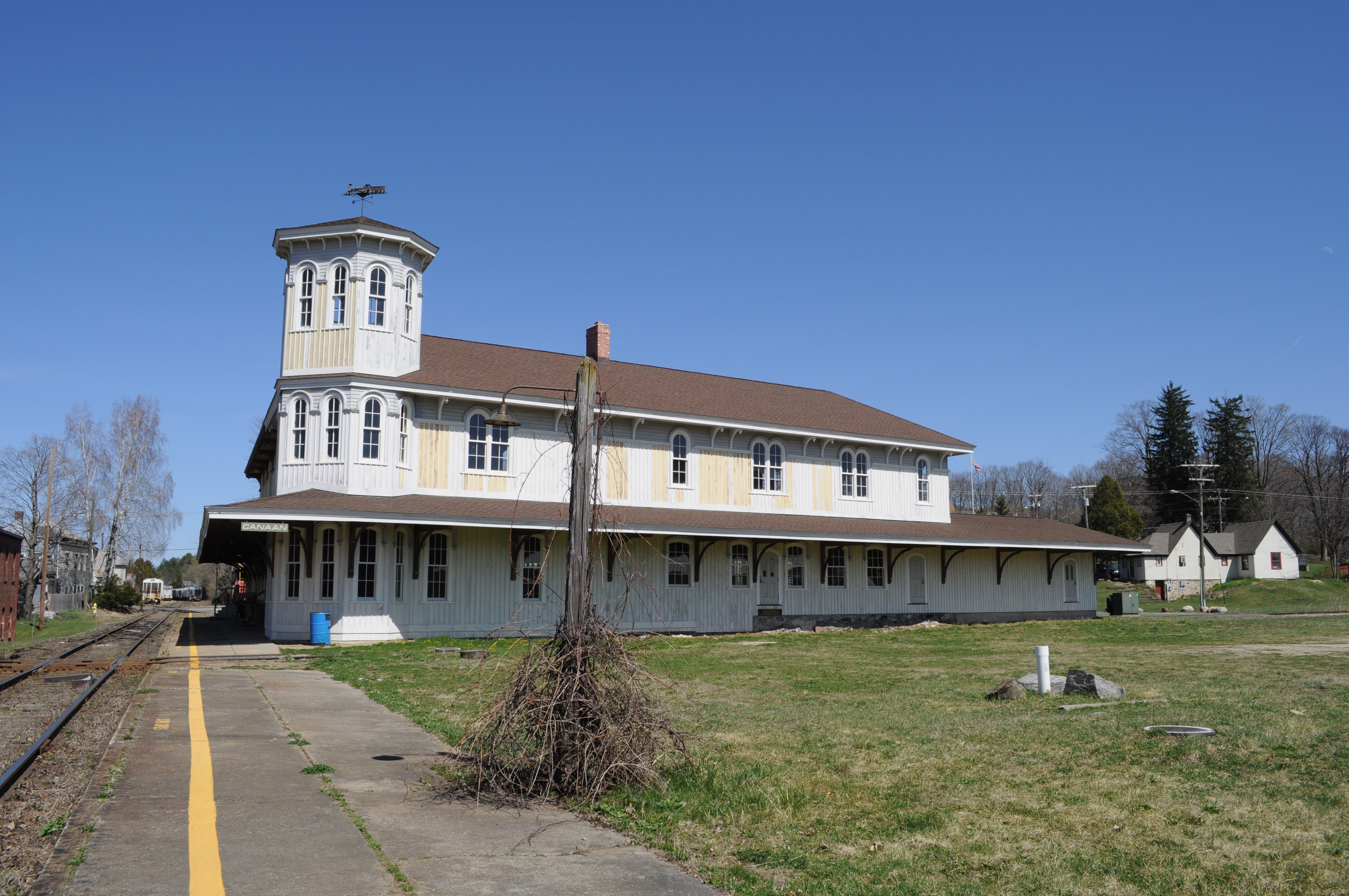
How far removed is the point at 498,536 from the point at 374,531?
321 centimetres

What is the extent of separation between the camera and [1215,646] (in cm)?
2103

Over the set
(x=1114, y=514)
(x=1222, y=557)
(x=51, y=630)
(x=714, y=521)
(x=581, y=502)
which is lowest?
(x=51, y=630)

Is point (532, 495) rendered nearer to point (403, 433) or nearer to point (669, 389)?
point (403, 433)

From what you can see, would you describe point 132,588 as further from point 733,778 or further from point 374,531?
point 733,778

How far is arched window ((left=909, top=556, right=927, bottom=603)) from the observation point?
1300 inches

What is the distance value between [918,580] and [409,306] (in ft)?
60.7

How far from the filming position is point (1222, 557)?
71.7m

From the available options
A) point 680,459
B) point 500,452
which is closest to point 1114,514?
point 680,459

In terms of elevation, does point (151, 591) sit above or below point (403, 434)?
below

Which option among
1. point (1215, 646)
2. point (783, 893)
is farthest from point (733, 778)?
point (1215, 646)

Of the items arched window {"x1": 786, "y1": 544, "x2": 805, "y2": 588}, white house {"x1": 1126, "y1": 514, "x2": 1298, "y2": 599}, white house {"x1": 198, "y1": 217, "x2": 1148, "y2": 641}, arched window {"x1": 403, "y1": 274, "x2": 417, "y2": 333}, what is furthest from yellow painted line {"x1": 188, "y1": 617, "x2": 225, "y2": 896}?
white house {"x1": 1126, "y1": 514, "x2": 1298, "y2": 599}

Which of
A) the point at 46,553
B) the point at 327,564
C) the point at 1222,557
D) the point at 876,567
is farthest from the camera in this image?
the point at 1222,557

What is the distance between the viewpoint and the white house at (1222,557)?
229 ft

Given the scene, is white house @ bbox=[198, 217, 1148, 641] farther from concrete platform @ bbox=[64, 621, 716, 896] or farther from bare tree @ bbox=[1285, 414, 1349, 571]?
bare tree @ bbox=[1285, 414, 1349, 571]
